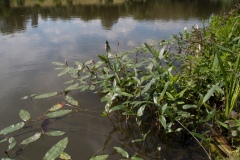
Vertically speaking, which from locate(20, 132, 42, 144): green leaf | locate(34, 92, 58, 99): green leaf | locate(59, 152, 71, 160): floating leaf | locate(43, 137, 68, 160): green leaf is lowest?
locate(59, 152, 71, 160): floating leaf

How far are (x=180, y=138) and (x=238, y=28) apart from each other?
2.65 m

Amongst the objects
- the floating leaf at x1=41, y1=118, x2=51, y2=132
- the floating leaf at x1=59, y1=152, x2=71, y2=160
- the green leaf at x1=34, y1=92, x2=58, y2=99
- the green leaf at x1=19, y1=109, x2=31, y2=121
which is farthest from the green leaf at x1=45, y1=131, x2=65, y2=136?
the green leaf at x1=34, y1=92, x2=58, y2=99

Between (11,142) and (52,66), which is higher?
(52,66)

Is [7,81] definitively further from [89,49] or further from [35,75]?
[89,49]

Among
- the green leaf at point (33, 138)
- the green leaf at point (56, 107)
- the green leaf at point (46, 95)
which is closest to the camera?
the green leaf at point (33, 138)

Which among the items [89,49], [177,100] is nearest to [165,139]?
[177,100]

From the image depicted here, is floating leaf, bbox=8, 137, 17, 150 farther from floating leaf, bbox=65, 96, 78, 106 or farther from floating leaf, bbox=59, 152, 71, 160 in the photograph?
floating leaf, bbox=65, 96, 78, 106

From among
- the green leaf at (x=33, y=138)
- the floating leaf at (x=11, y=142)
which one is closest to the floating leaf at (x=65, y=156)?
the green leaf at (x=33, y=138)

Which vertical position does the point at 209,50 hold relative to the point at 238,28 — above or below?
below

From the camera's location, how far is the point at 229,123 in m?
2.00

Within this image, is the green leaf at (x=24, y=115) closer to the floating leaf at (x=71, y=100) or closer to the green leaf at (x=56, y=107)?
the green leaf at (x=56, y=107)

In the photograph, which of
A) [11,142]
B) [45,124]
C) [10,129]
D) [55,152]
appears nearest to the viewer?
[55,152]

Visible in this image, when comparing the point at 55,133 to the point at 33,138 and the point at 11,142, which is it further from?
the point at 11,142

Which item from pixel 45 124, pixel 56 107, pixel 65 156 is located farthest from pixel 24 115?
pixel 65 156
